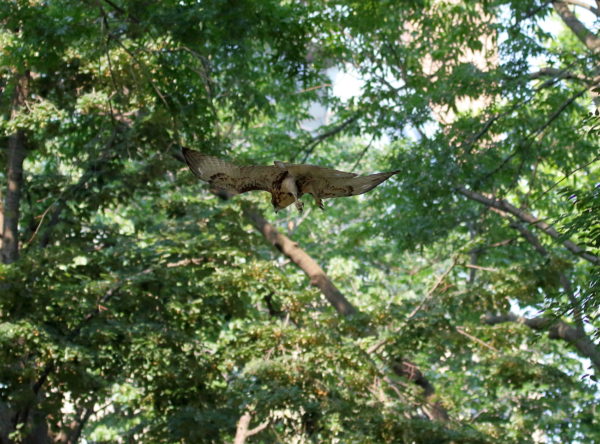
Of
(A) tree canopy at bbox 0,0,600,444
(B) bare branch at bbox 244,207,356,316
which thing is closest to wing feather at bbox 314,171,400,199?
(A) tree canopy at bbox 0,0,600,444

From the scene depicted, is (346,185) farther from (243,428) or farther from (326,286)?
A: (326,286)

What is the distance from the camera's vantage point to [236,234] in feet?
31.3

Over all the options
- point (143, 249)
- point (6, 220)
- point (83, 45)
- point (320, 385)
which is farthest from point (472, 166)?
point (6, 220)

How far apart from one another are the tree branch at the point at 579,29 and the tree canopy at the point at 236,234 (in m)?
0.03

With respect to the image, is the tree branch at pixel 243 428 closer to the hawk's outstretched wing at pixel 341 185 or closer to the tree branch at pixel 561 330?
the tree branch at pixel 561 330

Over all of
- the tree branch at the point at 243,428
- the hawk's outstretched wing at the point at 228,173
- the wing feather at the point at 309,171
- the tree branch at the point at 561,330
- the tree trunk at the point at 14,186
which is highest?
the tree trunk at the point at 14,186

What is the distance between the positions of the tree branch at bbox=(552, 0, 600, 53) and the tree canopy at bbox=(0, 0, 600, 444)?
29mm

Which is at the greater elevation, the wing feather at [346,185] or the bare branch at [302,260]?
the bare branch at [302,260]

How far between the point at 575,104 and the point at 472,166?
2137 millimetres

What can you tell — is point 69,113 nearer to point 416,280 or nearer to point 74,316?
point 74,316

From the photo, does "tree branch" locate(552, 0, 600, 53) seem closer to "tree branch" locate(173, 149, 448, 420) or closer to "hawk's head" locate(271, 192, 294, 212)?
"tree branch" locate(173, 149, 448, 420)

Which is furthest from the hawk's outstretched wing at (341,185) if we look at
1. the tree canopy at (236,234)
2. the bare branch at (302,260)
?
the bare branch at (302,260)

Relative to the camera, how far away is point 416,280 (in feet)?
48.0

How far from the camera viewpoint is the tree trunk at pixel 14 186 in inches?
339
